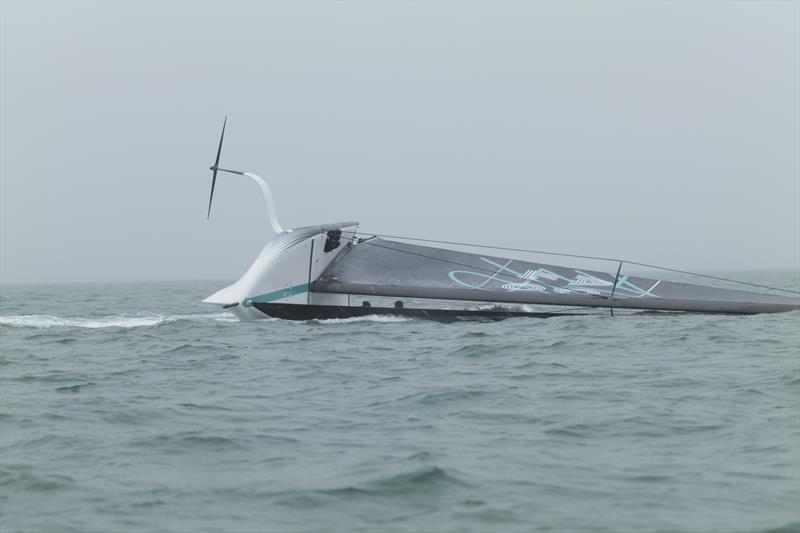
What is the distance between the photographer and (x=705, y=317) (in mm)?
18484

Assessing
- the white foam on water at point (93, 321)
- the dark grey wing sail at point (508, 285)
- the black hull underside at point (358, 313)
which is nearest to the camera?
the dark grey wing sail at point (508, 285)

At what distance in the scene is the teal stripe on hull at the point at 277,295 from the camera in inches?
711

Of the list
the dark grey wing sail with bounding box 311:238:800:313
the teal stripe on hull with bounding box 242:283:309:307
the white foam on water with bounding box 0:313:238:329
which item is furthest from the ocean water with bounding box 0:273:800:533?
the white foam on water with bounding box 0:313:238:329

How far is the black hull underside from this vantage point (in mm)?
18172

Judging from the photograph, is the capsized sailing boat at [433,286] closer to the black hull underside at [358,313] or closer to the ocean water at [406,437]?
the black hull underside at [358,313]

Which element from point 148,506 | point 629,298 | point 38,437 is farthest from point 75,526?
point 629,298

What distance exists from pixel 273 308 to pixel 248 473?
11919 millimetres

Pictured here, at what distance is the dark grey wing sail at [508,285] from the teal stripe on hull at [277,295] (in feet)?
1.00

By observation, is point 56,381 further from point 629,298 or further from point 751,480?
point 629,298

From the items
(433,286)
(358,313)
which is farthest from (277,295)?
(433,286)

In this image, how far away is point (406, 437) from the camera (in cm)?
735

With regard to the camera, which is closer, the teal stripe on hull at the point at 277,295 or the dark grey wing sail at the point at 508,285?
the dark grey wing sail at the point at 508,285

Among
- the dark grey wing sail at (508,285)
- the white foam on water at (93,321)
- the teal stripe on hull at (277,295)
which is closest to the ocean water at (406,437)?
the dark grey wing sail at (508,285)

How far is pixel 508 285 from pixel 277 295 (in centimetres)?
490
